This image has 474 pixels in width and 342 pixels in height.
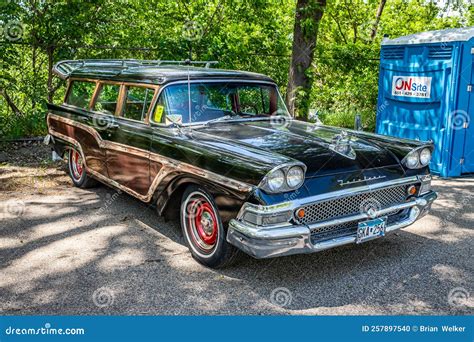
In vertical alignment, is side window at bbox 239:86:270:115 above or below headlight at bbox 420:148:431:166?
above

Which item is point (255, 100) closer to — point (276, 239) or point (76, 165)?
point (276, 239)

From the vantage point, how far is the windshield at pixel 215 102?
15.8 ft

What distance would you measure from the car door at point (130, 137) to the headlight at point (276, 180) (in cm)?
168

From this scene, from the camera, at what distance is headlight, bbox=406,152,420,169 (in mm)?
4508

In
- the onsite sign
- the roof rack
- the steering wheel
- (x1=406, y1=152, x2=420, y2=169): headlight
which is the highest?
the roof rack

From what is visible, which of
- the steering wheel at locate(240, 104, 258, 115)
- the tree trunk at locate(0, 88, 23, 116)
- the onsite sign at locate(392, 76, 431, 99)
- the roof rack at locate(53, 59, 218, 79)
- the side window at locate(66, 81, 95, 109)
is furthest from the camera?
the tree trunk at locate(0, 88, 23, 116)

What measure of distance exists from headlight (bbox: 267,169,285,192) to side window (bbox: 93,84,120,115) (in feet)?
8.74

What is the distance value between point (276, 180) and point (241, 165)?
33 centimetres

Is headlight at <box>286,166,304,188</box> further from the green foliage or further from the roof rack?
the green foliage

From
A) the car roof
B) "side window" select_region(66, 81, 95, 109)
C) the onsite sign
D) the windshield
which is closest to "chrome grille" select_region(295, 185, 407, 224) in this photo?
the windshield

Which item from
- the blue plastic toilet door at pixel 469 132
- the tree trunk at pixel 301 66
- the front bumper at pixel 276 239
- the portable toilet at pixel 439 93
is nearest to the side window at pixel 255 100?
the front bumper at pixel 276 239

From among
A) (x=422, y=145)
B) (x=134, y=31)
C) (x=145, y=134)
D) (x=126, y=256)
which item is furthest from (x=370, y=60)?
(x=126, y=256)

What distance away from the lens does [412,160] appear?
14.9ft

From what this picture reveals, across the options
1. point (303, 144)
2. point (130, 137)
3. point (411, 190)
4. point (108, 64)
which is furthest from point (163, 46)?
point (411, 190)
